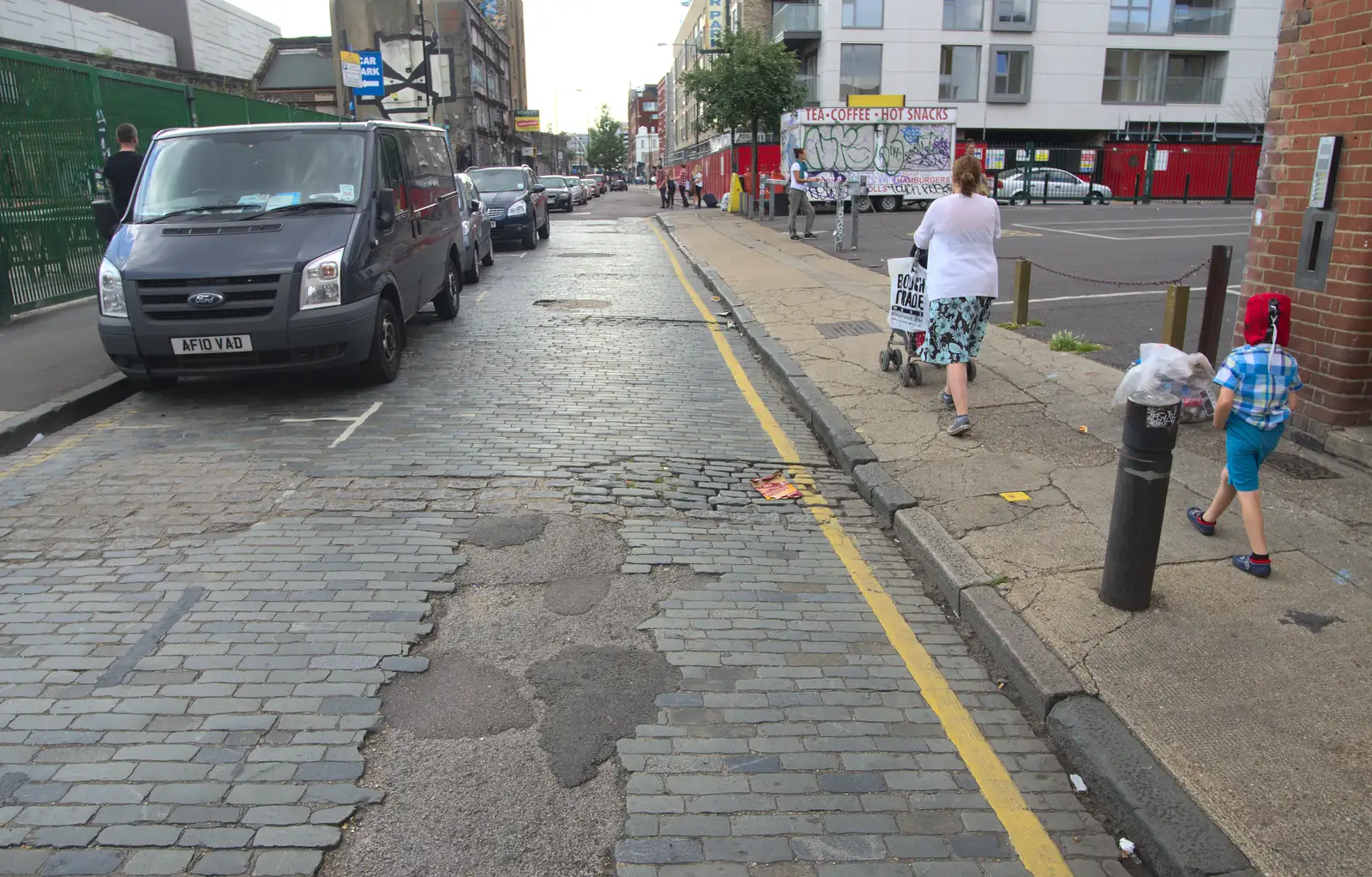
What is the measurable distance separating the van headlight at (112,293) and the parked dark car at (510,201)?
13081 millimetres

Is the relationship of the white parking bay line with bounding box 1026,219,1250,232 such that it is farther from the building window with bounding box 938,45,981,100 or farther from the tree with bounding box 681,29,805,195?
the building window with bounding box 938,45,981,100

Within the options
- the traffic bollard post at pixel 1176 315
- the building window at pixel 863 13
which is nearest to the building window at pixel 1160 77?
the building window at pixel 863 13

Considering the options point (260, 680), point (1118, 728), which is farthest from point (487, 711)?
point (1118, 728)

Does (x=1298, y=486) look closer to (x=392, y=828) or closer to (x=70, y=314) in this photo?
(x=392, y=828)

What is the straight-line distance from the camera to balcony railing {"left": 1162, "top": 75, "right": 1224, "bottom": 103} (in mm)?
44938

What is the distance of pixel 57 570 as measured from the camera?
454 cm

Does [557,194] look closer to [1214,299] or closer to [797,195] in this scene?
[797,195]

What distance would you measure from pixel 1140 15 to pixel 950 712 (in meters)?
49.9

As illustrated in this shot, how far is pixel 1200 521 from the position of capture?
15.5ft

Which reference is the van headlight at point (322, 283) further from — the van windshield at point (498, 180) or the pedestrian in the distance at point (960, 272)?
the van windshield at point (498, 180)

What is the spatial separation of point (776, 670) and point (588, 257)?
16.9 metres

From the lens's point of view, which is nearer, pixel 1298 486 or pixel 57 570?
pixel 57 570

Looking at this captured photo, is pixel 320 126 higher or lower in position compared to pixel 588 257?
higher

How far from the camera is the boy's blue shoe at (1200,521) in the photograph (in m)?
4.70
